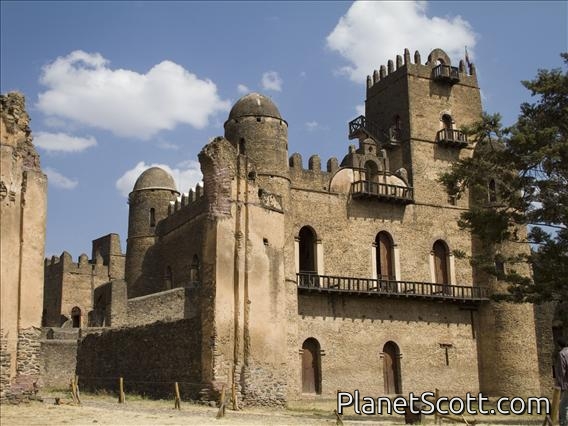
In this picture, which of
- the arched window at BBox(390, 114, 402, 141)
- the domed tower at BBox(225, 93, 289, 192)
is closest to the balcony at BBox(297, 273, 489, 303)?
the domed tower at BBox(225, 93, 289, 192)

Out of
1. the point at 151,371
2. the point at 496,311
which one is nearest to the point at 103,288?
the point at 151,371

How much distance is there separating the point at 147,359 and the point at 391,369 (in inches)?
417

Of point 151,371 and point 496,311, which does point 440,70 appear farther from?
point 151,371

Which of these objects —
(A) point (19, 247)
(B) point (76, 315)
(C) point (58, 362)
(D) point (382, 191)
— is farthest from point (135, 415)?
(B) point (76, 315)

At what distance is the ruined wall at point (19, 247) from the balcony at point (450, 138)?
1998cm

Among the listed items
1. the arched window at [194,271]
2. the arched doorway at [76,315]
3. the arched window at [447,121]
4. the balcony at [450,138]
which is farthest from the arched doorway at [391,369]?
the arched doorway at [76,315]

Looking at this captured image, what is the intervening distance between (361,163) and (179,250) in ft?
27.2

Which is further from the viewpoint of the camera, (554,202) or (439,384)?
(439,384)

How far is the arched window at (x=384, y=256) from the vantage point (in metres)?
31.8

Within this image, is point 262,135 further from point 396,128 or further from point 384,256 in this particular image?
point 396,128

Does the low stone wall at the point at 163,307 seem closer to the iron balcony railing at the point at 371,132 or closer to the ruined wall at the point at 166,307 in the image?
the ruined wall at the point at 166,307

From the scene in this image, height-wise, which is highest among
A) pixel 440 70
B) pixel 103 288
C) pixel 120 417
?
pixel 440 70

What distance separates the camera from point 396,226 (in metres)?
32.5

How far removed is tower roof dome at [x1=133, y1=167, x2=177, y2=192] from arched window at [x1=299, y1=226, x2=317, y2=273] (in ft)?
30.8
